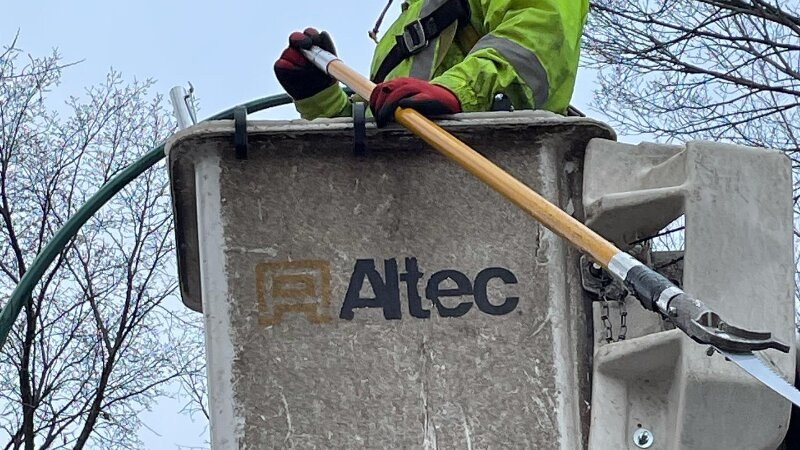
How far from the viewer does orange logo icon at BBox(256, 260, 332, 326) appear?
2.87 metres

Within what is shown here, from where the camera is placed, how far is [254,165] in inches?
117

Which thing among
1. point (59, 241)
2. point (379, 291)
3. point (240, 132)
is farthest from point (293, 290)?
point (59, 241)

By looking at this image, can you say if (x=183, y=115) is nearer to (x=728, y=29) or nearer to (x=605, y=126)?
(x=605, y=126)

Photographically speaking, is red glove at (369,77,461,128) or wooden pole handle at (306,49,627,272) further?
red glove at (369,77,461,128)

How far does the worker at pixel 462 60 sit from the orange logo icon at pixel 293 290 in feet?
1.15

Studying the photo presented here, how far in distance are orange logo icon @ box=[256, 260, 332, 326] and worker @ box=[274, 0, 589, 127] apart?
351 millimetres

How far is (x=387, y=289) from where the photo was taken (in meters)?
2.88

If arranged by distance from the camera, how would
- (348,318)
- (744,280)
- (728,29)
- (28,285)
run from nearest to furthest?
(744,280), (348,318), (28,285), (728,29)

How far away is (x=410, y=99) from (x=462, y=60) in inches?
26.5

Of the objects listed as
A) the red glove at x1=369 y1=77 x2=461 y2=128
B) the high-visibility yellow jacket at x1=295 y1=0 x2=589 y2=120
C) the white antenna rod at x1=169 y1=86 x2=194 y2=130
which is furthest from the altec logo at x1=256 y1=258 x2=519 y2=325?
the white antenna rod at x1=169 y1=86 x2=194 y2=130

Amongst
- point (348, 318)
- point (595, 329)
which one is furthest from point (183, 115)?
point (595, 329)

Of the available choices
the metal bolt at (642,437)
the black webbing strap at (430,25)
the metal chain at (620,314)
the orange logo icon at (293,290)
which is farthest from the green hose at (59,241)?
the metal bolt at (642,437)

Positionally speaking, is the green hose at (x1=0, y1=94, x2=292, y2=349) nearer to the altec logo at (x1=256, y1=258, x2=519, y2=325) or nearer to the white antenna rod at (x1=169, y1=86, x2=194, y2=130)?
the white antenna rod at (x1=169, y1=86, x2=194, y2=130)

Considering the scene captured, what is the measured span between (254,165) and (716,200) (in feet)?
3.20
